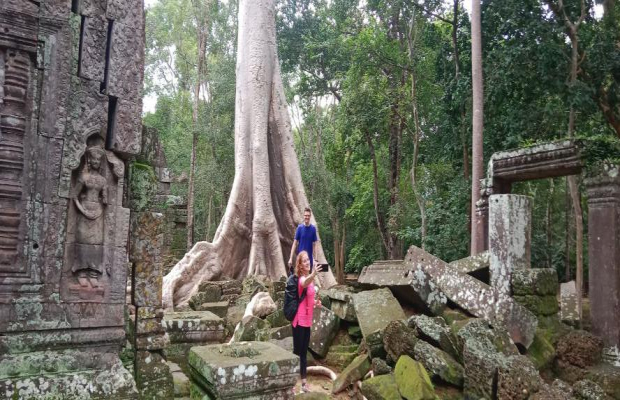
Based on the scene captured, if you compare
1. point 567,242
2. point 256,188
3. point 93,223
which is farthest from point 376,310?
point 567,242

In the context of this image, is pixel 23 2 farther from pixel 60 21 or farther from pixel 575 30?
pixel 575 30

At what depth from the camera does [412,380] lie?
12.6 ft

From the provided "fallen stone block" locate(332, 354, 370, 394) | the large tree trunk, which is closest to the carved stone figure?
"fallen stone block" locate(332, 354, 370, 394)

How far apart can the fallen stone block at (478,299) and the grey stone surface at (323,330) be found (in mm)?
1246

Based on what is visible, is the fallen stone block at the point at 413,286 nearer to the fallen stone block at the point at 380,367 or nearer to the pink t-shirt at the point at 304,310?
the fallen stone block at the point at 380,367

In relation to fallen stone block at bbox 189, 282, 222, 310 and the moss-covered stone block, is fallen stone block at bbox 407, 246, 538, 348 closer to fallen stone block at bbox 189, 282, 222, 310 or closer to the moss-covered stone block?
the moss-covered stone block

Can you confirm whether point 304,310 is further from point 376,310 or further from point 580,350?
point 580,350

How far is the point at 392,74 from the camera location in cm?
1355

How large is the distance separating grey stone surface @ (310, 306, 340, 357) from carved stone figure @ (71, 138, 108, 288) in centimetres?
298

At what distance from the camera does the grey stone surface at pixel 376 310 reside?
4.93m

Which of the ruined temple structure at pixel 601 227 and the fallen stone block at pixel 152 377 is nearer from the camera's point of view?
the fallen stone block at pixel 152 377

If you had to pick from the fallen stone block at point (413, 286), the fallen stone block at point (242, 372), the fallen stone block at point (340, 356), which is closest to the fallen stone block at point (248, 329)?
the fallen stone block at point (340, 356)

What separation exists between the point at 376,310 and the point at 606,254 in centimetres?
287

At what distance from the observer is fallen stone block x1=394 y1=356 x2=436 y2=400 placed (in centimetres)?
374
